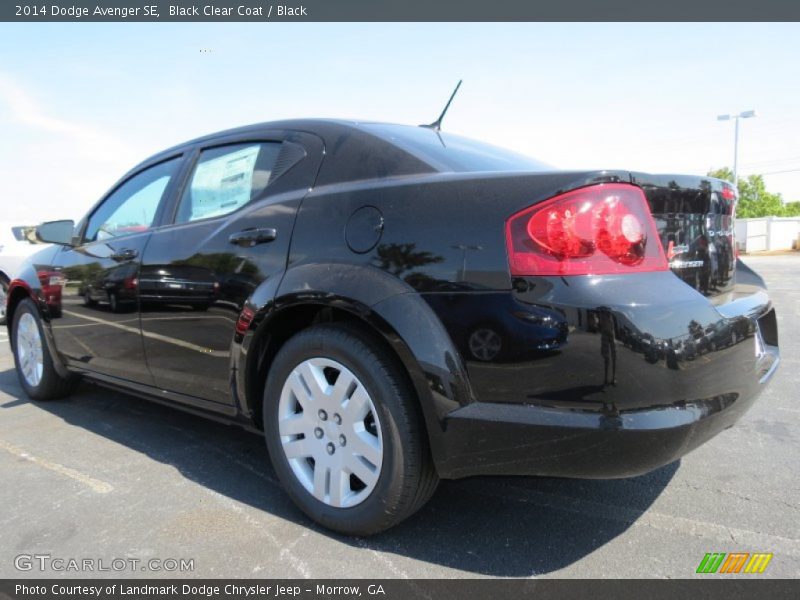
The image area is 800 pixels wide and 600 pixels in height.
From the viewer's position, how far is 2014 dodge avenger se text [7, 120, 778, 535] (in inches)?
67.5

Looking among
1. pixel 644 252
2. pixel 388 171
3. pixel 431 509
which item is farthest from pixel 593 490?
pixel 388 171

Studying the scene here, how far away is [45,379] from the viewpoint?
13.5 ft

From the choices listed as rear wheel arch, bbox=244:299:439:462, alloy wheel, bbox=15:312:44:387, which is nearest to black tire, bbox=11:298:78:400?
alloy wheel, bbox=15:312:44:387

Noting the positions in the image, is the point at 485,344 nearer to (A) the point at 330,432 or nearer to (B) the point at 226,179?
(A) the point at 330,432

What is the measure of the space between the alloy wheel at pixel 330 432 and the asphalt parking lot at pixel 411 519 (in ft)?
0.72

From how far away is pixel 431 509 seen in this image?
2.46 m

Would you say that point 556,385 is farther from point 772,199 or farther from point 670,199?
point 772,199

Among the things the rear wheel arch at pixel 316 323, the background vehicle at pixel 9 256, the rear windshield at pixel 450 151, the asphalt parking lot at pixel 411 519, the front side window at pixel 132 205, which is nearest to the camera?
the rear wheel arch at pixel 316 323

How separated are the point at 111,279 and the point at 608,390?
2.75m

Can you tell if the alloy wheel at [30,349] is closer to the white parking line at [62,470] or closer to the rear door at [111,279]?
the rear door at [111,279]

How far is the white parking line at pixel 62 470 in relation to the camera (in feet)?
8.99

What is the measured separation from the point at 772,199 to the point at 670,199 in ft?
249
